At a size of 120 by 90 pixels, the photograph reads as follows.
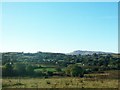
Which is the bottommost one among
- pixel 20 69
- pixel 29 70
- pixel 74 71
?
pixel 74 71

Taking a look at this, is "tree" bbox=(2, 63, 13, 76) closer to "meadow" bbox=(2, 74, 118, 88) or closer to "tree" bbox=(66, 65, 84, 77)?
"meadow" bbox=(2, 74, 118, 88)

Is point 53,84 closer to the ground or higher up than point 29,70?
closer to the ground

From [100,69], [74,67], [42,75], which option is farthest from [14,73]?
[100,69]

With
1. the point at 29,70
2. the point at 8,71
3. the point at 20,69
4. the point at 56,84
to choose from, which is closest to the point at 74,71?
the point at 29,70

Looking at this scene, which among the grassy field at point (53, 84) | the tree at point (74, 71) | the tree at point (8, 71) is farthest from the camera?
the tree at point (74, 71)

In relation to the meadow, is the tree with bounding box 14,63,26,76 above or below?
above

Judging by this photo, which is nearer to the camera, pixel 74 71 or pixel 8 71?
pixel 8 71

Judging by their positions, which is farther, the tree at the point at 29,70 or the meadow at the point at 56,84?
the tree at the point at 29,70

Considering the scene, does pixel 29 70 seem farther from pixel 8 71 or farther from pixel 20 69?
pixel 8 71

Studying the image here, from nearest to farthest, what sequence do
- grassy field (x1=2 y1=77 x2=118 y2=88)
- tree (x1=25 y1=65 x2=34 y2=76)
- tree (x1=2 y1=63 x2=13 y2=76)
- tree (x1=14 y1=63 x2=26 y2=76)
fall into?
grassy field (x1=2 y1=77 x2=118 y2=88)
tree (x1=2 y1=63 x2=13 y2=76)
tree (x1=14 y1=63 x2=26 y2=76)
tree (x1=25 y1=65 x2=34 y2=76)

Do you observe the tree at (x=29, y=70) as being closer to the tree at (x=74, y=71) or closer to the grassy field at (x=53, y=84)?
the tree at (x=74, y=71)

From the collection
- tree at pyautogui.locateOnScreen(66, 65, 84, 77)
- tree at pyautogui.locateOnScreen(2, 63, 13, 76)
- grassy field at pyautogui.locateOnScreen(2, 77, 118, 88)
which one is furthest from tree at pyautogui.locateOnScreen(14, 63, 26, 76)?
grassy field at pyautogui.locateOnScreen(2, 77, 118, 88)

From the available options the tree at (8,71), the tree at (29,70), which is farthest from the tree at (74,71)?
the tree at (8,71)

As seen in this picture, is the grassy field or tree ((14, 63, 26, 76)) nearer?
the grassy field
